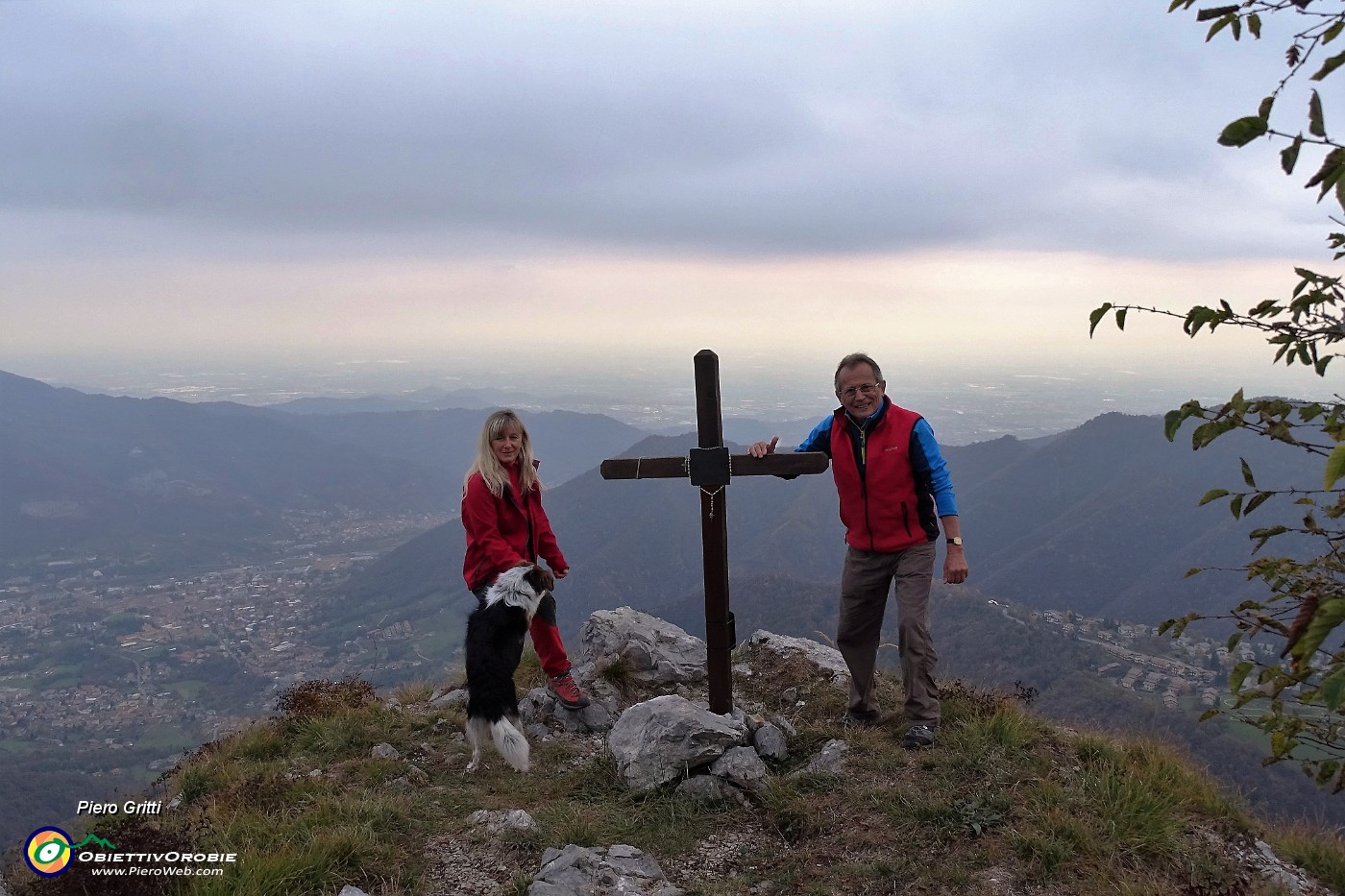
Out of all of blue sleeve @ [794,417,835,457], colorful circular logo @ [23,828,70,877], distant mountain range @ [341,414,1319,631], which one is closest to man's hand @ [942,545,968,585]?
blue sleeve @ [794,417,835,457]

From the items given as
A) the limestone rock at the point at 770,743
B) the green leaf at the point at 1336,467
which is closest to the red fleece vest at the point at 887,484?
the limestone rock at the point at 770,743

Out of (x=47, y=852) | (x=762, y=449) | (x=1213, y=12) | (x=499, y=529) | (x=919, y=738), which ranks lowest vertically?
(x=919, y=738)

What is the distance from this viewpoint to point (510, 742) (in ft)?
18.7

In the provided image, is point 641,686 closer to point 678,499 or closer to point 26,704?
point 26,704

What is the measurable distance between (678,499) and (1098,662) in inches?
4082

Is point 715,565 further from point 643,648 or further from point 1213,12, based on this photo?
point 1213,12

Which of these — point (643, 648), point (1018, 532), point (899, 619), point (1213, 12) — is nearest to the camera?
point (1213, 12)

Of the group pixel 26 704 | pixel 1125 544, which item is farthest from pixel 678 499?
pixel 26 704

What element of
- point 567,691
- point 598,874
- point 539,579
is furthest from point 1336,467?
point 567,691

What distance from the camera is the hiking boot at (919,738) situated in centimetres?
554

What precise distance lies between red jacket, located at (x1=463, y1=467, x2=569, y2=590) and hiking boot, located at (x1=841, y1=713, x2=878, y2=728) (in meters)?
2.88

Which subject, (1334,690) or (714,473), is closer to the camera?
(1334,690)

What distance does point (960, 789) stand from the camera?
4836mm

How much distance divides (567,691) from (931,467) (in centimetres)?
392
